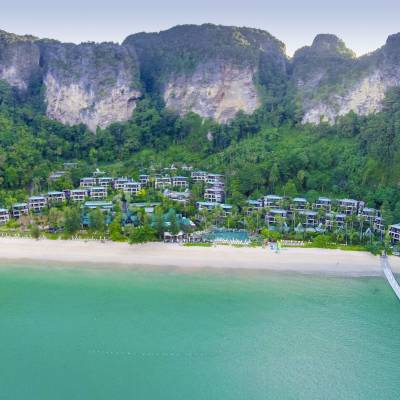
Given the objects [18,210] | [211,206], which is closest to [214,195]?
[211,206]

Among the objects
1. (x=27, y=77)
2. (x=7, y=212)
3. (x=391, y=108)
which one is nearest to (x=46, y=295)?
(x=7, y=212)

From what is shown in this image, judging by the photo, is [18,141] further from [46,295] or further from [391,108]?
[391,108]

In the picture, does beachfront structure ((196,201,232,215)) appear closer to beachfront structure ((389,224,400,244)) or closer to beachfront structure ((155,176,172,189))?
beachfront structure ((155,176,172,189))

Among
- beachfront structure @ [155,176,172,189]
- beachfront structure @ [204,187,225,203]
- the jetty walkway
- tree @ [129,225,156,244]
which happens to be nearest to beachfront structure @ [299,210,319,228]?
the jetty walkway

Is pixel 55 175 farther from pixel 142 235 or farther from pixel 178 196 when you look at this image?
pixel 142 235

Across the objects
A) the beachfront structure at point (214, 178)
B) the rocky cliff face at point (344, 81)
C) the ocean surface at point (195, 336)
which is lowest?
the ocean surface at point (195, 336)

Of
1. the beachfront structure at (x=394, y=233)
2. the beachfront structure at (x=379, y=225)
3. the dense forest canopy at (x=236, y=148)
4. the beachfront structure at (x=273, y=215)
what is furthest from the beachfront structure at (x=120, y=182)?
the beachfront structure at (x=394, y=233)

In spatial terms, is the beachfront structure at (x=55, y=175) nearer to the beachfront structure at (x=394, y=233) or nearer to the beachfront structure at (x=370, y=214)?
the beachfront structure at (x=370, y=214)
